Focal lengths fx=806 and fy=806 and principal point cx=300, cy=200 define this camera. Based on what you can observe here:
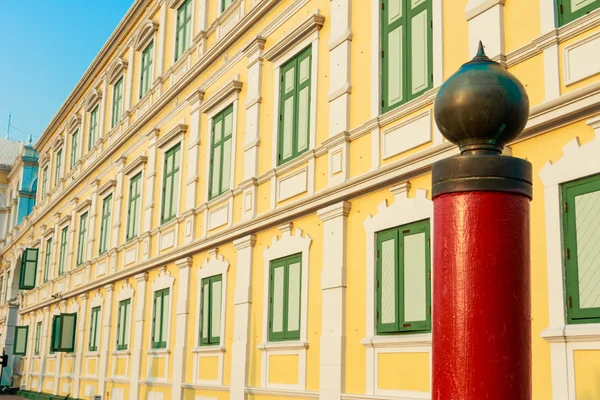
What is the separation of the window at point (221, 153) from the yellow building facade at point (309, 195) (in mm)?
59

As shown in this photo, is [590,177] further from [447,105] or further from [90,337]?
[90,337]

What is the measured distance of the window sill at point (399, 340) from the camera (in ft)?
→ 31.3

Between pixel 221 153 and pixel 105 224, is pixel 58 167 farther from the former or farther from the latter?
pixel 221 153

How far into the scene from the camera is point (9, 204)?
46.3m

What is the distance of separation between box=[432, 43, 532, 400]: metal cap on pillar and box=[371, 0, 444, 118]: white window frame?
704cm

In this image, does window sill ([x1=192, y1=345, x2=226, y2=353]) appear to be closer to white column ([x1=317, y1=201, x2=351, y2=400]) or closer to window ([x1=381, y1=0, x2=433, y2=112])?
white column ([x1=317, y1=201, x2=351, y2=400])

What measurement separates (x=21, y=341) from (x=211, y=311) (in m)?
21.4

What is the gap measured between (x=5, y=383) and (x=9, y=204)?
11.5 meters

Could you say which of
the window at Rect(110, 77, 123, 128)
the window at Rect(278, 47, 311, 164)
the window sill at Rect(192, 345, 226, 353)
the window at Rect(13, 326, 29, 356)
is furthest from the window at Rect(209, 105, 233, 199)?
the window at Rect(13, 326, 29, 356)

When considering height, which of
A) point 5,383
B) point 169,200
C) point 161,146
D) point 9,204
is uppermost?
point 9,204

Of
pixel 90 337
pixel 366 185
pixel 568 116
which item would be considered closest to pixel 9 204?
pixel 90 337

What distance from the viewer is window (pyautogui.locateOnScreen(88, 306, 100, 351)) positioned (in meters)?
23.5

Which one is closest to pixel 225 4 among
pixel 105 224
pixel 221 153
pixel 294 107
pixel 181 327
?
pixel 221 153

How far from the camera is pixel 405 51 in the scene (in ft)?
35.1
